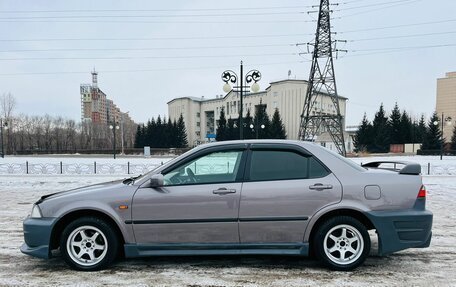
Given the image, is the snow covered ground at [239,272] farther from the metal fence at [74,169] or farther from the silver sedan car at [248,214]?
the metal fence at [74,169]

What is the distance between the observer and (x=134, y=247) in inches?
150

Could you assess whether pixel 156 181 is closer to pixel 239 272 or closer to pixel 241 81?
pixel 239 272

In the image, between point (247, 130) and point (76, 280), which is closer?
point (76, 280)

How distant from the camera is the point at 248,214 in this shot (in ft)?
12.2

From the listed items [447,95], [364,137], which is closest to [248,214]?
[364,137]

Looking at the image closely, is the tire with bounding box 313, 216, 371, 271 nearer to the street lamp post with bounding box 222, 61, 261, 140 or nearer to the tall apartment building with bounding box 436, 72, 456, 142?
the street lamp post with bounding box 222, 61, 261, 140

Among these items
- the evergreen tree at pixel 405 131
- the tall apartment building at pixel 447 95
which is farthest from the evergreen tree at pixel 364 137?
the tall apartment building at pixel 447 95

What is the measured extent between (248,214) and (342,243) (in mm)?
1311

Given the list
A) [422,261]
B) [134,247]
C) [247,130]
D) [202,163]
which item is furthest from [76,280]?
[247,130]

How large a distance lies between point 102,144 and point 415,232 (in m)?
93.0

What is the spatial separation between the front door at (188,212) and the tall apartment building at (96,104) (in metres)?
126

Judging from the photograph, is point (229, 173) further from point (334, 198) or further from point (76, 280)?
point (76, 280)

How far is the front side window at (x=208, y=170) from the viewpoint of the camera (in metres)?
3.88

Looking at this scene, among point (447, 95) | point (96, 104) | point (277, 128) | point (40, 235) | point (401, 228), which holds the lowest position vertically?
point (40, 235)
